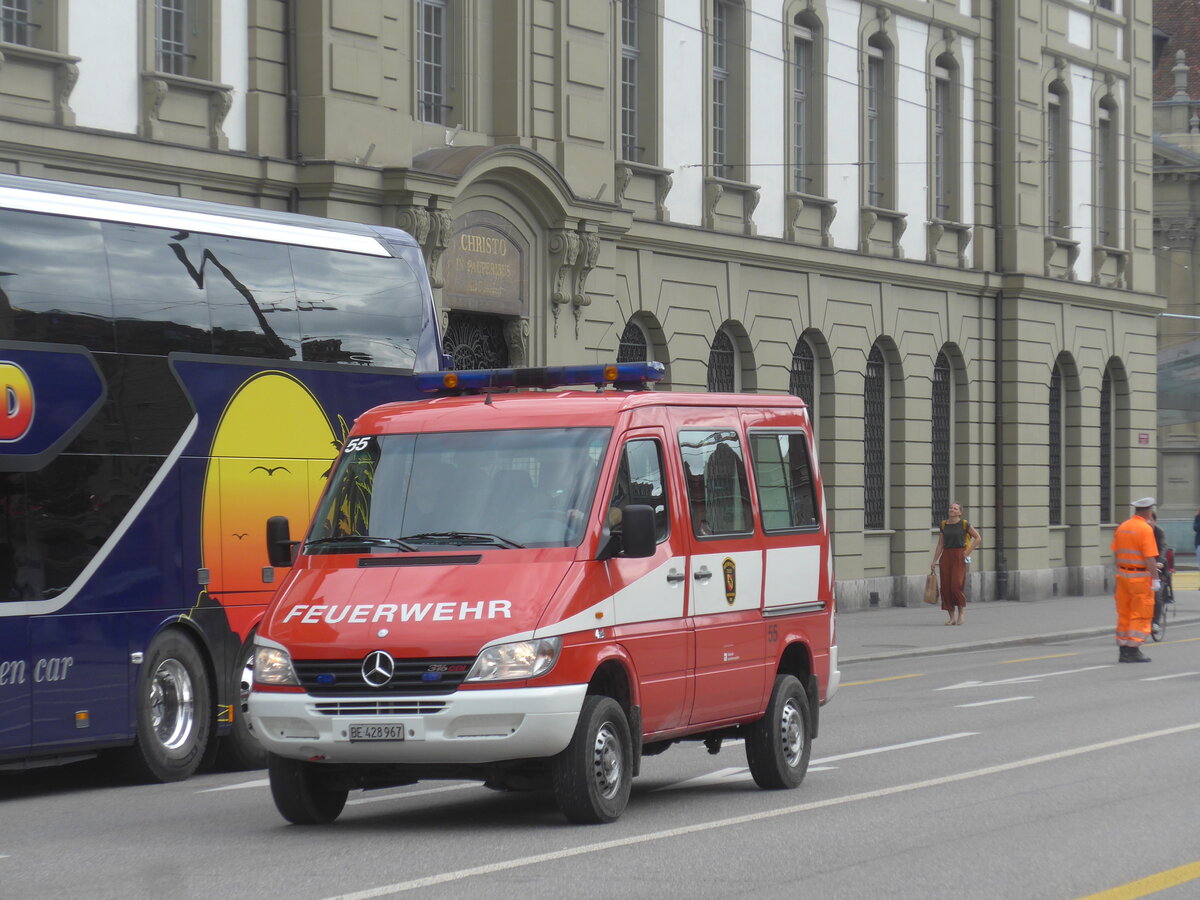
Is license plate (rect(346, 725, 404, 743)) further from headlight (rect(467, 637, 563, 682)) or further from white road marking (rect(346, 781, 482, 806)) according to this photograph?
→ white road marking (rect(346, 781, 482, 806))

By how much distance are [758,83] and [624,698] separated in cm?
2290

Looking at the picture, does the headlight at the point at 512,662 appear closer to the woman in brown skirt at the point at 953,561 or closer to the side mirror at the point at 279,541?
the side mirror at the point at 279,541

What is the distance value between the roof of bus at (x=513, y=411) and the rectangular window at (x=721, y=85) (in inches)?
805

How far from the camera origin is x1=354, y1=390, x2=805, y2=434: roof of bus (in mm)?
11133

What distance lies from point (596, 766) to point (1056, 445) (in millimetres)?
32291

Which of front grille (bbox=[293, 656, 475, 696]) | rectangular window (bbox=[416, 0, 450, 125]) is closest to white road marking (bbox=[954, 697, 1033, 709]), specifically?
front grille (bbox=[293, 656, 475, 696])

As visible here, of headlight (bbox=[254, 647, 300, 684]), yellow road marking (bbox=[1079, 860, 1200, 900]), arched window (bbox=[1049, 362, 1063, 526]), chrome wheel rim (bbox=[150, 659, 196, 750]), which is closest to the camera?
yellow road marking (bbox=[1079, 860, 1200, 900])

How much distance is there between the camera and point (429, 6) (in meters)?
26.1

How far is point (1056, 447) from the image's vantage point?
4138cm

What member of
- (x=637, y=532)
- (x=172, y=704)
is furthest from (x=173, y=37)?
(x=637, y=532)

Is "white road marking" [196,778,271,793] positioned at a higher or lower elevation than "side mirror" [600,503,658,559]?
lower

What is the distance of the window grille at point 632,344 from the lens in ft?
95.6

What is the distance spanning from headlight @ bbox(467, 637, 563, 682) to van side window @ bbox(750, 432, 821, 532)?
2690 millimetres

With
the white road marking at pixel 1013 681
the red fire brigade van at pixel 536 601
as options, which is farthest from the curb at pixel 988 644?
the red fire brigade van at pixel 536 601
